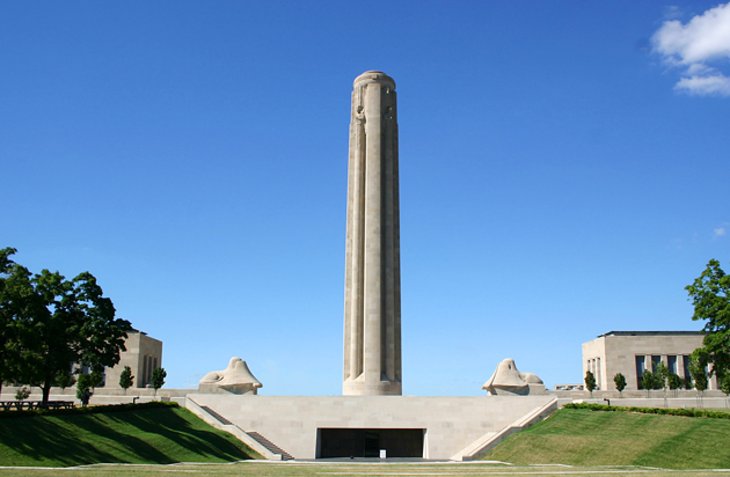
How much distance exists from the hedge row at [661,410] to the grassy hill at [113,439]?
2228cm

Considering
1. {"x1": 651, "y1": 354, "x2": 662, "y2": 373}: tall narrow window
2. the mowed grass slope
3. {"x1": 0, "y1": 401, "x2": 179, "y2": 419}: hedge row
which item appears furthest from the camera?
{"x1": 651, "y1": 354, "x2": 662, "y2": 373}: tall narrow window

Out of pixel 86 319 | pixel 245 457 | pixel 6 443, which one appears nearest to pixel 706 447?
pixel 245 457

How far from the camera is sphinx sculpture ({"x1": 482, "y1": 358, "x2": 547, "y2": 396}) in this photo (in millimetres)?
55188

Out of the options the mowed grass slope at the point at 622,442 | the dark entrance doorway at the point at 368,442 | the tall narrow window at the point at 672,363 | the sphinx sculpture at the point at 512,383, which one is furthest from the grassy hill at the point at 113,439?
the tall narrow window at the point at 672,363

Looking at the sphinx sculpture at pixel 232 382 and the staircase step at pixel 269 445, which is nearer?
the staircase step at pixel 269 445

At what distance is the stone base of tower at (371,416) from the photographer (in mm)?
50844

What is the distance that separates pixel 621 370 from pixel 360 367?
29.8 meters

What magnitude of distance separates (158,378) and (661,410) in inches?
1475

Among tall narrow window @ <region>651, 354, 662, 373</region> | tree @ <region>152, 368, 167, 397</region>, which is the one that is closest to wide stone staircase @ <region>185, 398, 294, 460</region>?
tree @ <region>152, 368, 167, 397</region>

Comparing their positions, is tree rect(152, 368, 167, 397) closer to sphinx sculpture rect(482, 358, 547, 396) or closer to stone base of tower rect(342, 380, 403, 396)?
stone base of tower rect(342, 380, 403, 396)

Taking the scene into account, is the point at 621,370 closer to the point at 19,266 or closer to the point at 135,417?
the point at 135,417

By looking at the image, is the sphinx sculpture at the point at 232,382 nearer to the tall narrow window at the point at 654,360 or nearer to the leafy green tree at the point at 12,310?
the leafy green tree at the point at 12,310

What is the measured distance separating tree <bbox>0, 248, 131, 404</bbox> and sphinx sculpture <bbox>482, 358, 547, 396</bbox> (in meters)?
27.0

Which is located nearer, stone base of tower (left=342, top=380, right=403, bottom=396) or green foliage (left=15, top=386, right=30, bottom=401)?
green foliage (left=15, top=386, right=30, bottom=401)
